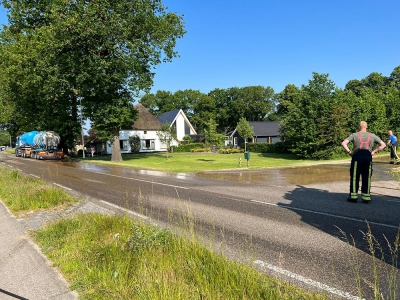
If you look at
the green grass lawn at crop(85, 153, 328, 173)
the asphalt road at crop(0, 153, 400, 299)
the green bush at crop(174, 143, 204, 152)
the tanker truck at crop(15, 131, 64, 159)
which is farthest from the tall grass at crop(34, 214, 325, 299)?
the green bush at crop(174, 143, 204, 152)

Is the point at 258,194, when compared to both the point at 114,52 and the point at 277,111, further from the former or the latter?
the point at 277,111

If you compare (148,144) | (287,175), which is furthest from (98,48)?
(148,144)

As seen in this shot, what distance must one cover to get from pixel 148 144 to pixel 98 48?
3158 centimetres

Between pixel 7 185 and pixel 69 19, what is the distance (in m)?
17.2

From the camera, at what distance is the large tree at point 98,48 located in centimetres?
2514

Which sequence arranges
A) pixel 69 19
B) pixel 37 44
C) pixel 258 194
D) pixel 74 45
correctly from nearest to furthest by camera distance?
pixel 258 194 < pixel 69 19 < pixel 74 45 < pixel 37 44

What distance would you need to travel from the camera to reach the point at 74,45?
26125 mm

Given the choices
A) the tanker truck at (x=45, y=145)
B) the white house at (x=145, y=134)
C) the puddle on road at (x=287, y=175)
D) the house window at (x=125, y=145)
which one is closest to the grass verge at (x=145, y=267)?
the puddle on road at (x=287, y=175)

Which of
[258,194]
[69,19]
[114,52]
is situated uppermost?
[69,19]

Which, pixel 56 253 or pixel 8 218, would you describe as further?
pixel 8 218

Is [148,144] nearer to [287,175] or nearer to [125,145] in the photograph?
[125,145]

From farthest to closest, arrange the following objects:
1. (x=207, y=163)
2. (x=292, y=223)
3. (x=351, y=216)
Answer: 1. (x=207, y=163)
2. (x=351, y=216)
3. (x=292, y=223)

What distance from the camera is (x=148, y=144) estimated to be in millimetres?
57094

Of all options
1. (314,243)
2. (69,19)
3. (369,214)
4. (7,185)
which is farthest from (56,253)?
(69,19)
